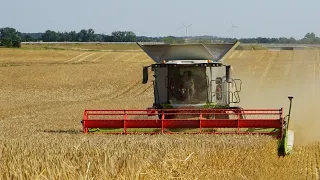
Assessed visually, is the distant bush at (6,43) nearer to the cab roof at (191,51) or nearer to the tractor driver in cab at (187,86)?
the cab roof at (191,51)

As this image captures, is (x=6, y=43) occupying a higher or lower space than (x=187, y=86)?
lower

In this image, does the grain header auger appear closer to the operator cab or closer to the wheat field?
the operator cab

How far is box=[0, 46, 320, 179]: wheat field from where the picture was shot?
8070 millimetres

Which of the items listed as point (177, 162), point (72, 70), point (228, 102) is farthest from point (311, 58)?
point (177, 162)

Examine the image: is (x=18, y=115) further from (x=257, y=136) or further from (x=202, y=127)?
(x=257, y=136)

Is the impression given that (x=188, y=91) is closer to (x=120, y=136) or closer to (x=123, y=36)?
(x=120, y=136)

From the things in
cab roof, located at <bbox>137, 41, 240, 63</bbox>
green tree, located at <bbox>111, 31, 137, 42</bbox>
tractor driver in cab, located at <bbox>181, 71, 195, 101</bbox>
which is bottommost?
green tree, located at <bbox>111, 31, 137, 42</bbox>

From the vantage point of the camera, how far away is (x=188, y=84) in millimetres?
16734

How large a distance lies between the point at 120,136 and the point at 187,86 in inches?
119

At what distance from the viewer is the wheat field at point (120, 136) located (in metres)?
8.07

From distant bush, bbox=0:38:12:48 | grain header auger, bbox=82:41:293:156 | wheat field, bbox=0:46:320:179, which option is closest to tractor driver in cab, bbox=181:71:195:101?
grain header auger, bbox=82:41:293:156

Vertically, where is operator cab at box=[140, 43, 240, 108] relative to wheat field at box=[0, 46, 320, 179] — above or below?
above

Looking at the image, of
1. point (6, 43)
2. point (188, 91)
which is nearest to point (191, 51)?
point (188, 91)

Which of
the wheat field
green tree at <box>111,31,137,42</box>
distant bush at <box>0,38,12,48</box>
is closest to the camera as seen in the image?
the wheat field
